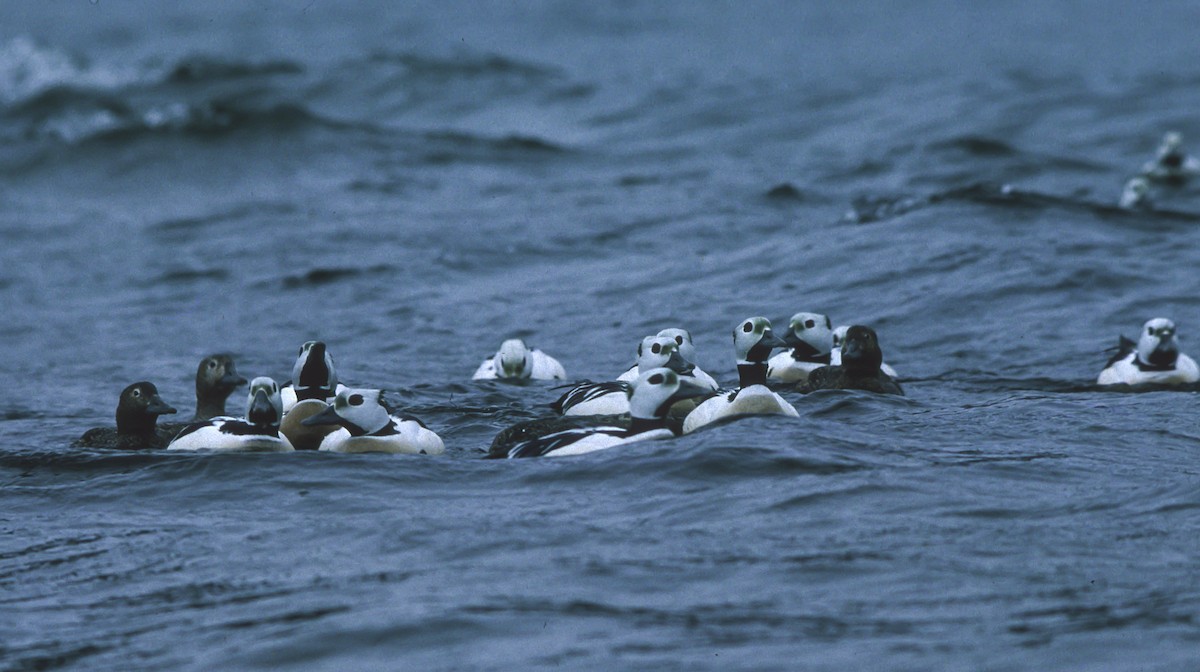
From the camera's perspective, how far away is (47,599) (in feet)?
28.5

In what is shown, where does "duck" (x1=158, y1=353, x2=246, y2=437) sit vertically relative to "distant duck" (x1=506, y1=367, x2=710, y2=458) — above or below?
above

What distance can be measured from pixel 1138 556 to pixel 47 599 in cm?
526

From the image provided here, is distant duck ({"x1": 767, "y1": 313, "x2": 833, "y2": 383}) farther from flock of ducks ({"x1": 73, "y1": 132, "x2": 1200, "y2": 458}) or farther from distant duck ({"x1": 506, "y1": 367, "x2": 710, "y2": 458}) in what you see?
distant duck ({"x1": 506, "y1": 367, "x2": 710, "y2": 458})

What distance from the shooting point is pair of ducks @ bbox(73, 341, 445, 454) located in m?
11.5

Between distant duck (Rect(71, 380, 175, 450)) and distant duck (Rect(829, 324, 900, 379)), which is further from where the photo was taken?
distant duck (Rect(829, 324, 900, 379))

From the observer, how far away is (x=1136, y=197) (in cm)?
2248

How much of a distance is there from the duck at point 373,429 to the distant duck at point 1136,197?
524 inches

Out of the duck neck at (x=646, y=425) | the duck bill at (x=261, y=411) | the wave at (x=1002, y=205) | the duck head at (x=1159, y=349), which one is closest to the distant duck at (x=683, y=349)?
the duck neck at (x=646, y=425)

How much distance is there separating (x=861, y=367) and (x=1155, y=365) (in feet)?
8.43

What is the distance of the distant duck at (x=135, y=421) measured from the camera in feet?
39.4

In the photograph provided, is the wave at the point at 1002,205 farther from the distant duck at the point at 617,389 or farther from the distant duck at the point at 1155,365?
the distant duck at the point at 617,389

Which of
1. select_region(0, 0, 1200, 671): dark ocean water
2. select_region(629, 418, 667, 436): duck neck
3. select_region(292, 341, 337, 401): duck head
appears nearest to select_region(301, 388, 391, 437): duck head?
select_region(0, 0, 1200, 671): dark ocean water

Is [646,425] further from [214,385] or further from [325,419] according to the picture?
[214,385]

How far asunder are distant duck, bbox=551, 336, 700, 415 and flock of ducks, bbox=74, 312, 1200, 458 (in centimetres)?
1
